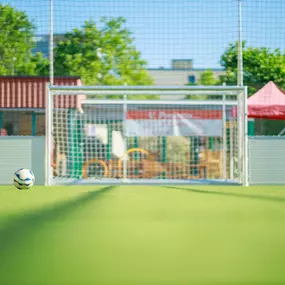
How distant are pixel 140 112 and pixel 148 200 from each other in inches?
222

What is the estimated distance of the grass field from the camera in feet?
9.28

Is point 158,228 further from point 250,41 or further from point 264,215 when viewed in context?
point 250,41

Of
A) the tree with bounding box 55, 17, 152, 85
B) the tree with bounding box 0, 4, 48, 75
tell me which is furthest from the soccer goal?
the tree with bounding box 55, 17, 152, 85

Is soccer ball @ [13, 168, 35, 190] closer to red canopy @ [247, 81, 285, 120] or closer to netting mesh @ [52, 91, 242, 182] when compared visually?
netting mesh @ [52, 91, 242, 182]

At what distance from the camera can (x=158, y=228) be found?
4.56 meters

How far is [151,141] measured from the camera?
1456 cm

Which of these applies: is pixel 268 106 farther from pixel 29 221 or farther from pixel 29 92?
pixel 29 221

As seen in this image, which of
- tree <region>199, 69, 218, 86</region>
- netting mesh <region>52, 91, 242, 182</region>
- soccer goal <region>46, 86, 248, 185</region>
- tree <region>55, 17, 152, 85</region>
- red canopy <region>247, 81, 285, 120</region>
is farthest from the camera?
tree <region>199, 69, 218, 86</region>

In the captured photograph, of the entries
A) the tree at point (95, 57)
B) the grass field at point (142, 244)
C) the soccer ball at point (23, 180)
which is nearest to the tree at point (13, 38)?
the soccer ball at point (23, 180)

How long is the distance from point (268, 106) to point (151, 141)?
3.55 metres

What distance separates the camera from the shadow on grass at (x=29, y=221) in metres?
4.02

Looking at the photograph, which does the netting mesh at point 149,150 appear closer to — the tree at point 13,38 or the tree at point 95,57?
the tree at point 13,38

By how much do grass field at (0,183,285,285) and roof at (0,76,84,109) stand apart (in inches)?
357

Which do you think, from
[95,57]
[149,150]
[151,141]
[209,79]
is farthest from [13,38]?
[209,79]
